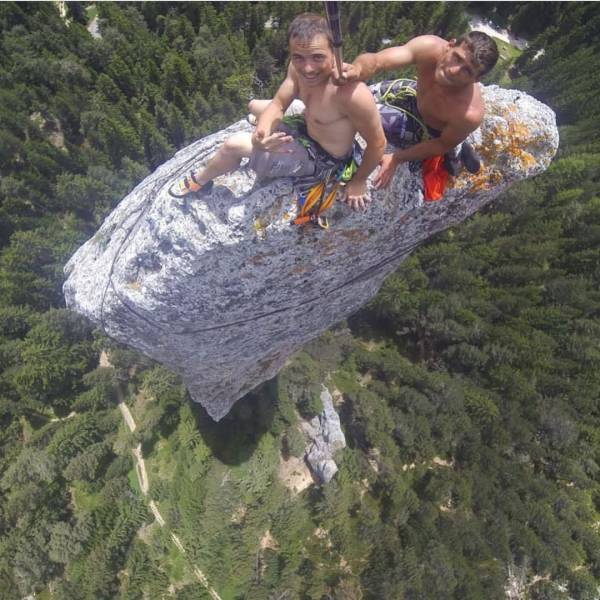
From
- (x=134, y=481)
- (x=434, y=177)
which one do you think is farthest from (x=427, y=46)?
(x=134, y=481)

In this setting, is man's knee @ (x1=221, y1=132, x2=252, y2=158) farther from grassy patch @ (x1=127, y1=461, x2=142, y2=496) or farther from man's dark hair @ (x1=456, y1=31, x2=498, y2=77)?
grassy patch @ (x1=127, y1=461, x2=142, y2=496)

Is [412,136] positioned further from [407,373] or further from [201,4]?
[201,4]

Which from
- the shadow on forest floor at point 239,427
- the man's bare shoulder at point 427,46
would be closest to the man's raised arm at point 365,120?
the man's bare shoulder at point 427,46

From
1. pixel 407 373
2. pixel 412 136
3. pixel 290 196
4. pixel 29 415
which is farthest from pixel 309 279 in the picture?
pixel 29 415

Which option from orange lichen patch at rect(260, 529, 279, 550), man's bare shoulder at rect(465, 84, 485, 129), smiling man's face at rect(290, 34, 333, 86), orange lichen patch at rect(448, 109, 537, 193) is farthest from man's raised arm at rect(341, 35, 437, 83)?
orange lichen patch at rect(260, 529, 279, 550)

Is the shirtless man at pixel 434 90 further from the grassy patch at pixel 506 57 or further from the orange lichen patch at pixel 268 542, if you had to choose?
the grassy patch at pixel 506 57

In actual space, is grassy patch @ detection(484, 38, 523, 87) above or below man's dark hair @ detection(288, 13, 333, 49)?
below

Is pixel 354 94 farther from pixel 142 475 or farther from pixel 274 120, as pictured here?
pixel 142 475
